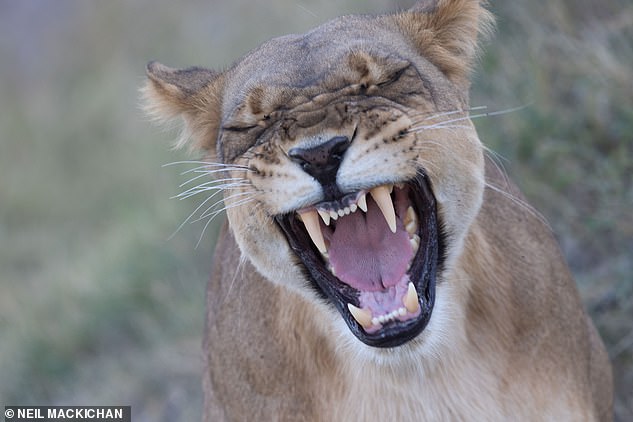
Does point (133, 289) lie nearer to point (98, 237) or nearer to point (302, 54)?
point (98, 237)

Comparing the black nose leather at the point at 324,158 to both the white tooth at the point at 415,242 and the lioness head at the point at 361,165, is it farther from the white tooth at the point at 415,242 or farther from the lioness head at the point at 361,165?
the white tooth at the point at 415,242

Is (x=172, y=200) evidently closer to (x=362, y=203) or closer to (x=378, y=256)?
(x=378, y=256)

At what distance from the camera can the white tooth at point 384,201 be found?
2.97 meters

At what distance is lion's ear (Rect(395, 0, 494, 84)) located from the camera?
3334 mm

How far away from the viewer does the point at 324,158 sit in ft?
9.25

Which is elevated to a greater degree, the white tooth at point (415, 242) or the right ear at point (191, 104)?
the right ear at point (191, 104)

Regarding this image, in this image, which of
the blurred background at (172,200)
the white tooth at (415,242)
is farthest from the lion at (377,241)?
the blurred background at (172,200)

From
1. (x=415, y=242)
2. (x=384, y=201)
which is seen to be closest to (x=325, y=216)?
(x=384, y=201)

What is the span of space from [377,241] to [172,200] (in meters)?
4.75

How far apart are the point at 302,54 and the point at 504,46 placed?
3.04 metres

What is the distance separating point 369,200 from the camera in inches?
124

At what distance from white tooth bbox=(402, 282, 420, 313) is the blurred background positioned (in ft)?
4.20

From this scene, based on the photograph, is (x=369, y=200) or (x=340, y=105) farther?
(x=369, y=200)

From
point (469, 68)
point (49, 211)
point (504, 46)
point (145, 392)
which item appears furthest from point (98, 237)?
point (469, 68)
